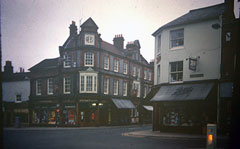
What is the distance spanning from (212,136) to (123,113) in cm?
2798

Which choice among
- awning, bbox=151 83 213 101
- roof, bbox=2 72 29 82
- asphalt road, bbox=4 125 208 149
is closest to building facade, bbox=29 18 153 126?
roof, bbox=2 72 29 82

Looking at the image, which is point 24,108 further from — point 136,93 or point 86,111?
point 136,93

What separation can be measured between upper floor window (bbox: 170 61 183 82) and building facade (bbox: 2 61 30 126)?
24751mm

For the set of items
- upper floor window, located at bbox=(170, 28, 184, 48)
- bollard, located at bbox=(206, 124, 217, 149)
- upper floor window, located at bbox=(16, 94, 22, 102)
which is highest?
upper floor window, located at bbox=(170, 28, 184, 48)

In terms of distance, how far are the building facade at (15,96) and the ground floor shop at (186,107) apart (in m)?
23.8

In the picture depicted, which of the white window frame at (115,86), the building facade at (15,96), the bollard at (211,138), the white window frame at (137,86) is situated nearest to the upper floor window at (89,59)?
the white window frame at (115,86)

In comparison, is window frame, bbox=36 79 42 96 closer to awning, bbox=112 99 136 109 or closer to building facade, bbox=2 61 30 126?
building facade, bbox=2 61 30 126

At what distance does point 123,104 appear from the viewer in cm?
3572

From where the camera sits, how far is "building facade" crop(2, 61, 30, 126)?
36.1 m

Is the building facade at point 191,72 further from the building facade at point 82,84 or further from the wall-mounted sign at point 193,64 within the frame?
the building facade at point 82,84

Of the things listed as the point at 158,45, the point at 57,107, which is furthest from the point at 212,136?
the point at 57,107

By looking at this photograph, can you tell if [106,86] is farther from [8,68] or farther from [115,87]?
[8,68]

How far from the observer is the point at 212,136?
9.45m

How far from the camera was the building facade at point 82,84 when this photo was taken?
103 feet
